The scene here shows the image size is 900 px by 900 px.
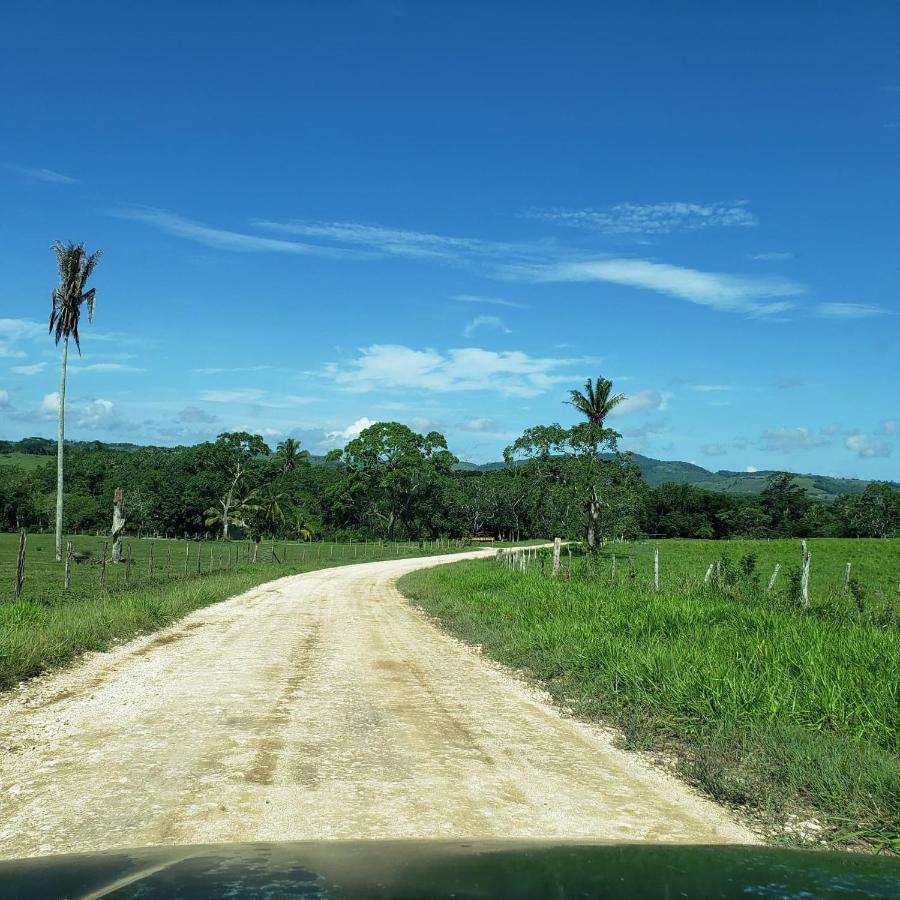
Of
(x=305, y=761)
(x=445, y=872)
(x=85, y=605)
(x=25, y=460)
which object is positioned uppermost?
(x=25, y=460)

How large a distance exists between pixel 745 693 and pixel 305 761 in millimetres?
4592

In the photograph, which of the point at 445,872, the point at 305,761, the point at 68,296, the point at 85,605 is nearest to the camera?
the point at 445,872

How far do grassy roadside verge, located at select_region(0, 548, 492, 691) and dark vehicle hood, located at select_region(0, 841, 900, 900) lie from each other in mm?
6047

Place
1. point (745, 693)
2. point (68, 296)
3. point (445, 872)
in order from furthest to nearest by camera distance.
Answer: point (68, 296) < point (745, 693) < point (445, 872)

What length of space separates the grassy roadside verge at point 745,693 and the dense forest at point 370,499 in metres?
46.6

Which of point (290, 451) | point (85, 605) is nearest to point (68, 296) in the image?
point (85, 605)

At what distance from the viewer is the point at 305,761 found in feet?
21.1

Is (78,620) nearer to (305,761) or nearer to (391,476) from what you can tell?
(305,761)

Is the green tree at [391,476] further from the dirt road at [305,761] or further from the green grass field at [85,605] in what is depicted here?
the dirt road at [305,761]

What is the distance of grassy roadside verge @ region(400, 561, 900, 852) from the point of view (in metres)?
5.89

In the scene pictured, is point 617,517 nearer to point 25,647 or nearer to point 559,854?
point 25,647

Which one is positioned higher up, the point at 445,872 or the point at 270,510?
the point at 270,510

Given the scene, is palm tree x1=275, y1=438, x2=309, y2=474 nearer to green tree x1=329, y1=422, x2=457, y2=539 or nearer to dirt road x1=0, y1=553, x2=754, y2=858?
green tree x1=329, y1=422, x2=457, y2=539

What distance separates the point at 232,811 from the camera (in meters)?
5.21
